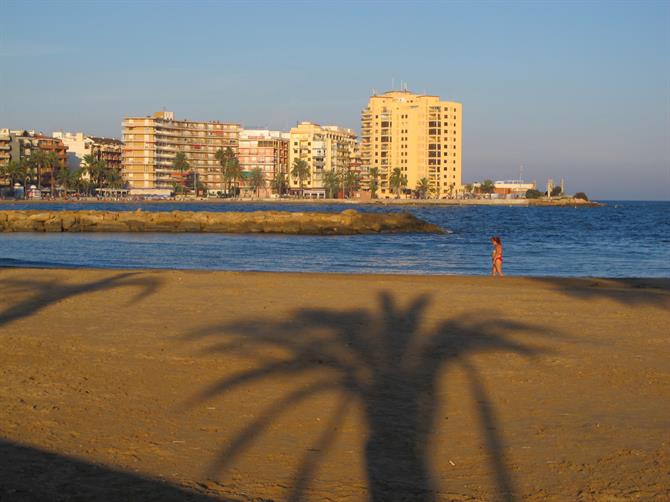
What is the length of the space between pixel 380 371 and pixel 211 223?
52.3 metres

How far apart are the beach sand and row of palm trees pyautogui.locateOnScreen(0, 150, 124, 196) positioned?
159441 mm

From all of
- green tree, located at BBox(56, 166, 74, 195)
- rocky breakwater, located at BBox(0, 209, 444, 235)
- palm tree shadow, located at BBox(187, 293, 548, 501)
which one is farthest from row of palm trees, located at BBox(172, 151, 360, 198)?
Result: palm tree shadow, located at BBox(187, 293, 548, 501)

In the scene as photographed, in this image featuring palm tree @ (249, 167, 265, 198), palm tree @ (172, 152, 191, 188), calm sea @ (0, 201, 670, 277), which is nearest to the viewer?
calm sea @ (0, 201, 670, 277)

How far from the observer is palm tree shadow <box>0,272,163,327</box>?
14.1 meters

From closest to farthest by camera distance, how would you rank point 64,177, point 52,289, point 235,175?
point 52,289, point 64,177, point 235,175

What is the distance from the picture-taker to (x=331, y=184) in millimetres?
194625

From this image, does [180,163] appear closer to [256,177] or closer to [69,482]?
[256,177]

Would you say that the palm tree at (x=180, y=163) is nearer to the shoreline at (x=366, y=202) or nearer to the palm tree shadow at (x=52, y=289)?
the shoreline at (x=366, y=202)

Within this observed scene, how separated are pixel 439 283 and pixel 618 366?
35.3ft

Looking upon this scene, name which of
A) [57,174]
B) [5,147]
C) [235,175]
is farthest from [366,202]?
[5,147]

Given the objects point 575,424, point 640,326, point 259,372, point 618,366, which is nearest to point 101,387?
point 259,372

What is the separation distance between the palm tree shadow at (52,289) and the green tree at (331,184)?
6842 inches

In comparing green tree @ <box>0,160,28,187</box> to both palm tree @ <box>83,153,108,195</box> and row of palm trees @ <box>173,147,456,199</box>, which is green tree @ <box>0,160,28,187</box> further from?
row of palm trees @ <box>173,147,456,199</box>

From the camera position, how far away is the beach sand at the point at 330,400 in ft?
19.4
